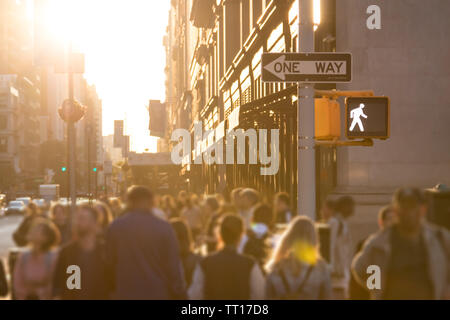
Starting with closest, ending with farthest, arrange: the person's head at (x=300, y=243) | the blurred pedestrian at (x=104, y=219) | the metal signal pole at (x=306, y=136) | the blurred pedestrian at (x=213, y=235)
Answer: the person's head at (x=300, y=243)
the blurred pedestrian at (x=104, y=219)
the blurred pedestrian at (x=213, y=235)
the metal signal pole at (x=306, y=136)

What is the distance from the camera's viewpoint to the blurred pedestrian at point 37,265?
6316 millimetres

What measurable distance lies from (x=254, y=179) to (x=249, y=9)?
1172 centimetres

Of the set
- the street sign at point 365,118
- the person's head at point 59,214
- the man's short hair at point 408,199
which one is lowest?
the person's head at point 59,214

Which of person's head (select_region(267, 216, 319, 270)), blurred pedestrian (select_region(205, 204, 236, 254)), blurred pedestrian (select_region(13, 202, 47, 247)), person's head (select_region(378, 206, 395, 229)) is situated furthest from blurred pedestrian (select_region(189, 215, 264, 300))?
blurred pedestrian (select_region(13, 202, 47, 247))

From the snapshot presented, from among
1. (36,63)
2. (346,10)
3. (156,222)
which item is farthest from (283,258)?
(346,10)

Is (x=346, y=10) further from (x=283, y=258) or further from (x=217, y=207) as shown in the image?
(x=283, y=258)

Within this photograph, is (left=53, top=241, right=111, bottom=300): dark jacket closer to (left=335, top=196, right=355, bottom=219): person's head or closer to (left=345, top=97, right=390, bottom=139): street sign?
(left=335, top=196, right=355, bottom=219): person's head

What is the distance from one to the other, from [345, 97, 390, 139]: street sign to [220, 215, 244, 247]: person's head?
2898mm

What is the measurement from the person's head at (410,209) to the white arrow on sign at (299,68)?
3.48m

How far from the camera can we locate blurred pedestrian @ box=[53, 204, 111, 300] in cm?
637

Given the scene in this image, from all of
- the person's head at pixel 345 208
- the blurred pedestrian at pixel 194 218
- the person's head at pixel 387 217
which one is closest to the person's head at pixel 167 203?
the blurred pedestrian at pixel 194 218

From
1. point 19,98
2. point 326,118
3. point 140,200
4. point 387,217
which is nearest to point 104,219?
point 140,200

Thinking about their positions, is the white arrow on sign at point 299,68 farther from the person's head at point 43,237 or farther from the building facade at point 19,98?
the building facade at point 19,98

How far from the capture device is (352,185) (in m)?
16.9
